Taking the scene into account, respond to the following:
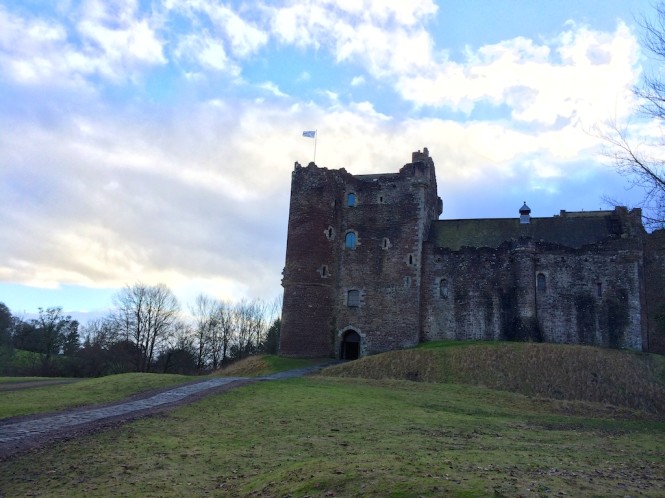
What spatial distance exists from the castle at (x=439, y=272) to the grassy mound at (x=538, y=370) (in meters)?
4.60

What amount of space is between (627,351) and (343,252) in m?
21.7

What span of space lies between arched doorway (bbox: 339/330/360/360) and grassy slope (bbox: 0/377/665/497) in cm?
2065

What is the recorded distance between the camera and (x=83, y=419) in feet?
62.9

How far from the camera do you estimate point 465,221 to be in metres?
48.6

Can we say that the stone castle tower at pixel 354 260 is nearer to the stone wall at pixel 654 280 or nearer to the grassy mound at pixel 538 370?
the grassy mound at pixel 538 370

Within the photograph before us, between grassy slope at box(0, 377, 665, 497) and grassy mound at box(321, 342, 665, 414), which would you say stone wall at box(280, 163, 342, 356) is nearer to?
grassy mound at box(321, 342, 665, 414)

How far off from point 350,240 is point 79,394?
83.1 ft

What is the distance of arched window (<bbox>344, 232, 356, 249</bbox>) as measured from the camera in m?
46.6

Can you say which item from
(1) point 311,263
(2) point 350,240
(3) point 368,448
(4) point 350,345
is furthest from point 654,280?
(3) point 368,448

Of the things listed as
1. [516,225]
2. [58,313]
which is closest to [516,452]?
[516,225]

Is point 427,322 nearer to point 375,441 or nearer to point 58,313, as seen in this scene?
point 375,441

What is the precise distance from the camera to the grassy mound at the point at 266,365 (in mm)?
39156

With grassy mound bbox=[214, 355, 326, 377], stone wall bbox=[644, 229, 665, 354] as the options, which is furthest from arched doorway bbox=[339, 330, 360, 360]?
stone wall bbox=[644, 229, 665, 354]

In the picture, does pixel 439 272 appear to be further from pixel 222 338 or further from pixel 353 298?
pixel 222 338
